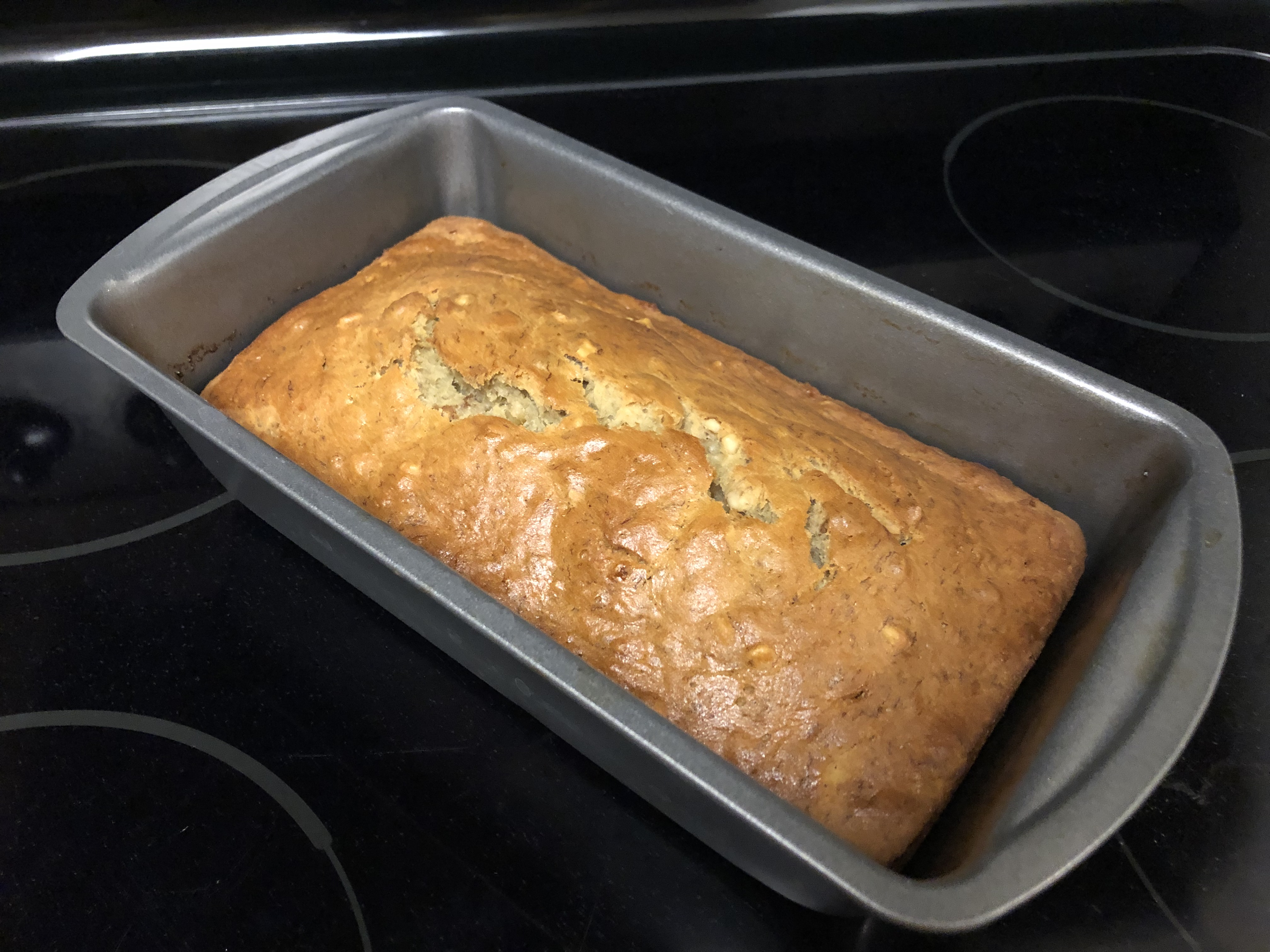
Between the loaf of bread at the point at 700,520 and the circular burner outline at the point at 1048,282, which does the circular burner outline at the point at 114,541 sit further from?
the circular burner outline at the point at 1048,282

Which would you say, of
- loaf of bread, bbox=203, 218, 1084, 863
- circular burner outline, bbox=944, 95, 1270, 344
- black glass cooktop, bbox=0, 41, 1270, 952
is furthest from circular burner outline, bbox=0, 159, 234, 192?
circular burner outline, bbox=944, 95, 1270, 344

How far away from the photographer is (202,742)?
874 millimetres

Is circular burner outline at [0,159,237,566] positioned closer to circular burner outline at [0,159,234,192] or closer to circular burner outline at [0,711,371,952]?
circular burner outline at [0,711,371,952]

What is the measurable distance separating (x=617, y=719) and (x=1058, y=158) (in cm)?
154

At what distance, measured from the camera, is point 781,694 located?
802 mm

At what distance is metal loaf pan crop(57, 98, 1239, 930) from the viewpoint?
621mm

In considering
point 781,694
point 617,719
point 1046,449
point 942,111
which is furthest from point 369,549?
point 942,111

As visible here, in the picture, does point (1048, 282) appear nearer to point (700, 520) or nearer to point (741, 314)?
point (741, 314)

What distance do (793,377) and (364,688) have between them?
2.31 ft

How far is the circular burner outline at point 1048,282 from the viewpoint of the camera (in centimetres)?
132

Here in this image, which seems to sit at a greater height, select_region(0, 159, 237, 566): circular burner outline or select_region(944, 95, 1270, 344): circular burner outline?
select_region(944, 95, 1270, 344): circular burner outline

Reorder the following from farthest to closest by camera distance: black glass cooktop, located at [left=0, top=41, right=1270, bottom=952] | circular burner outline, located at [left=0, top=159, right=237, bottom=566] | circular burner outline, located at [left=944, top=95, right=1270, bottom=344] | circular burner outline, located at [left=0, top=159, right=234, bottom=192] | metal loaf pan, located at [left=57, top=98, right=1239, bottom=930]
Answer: circular burner outline, located at [left=0, top=159, right=234, bottom=192] < circular burner outline, located at [left=944, top=95, right=1270, bottom=344] < circular burner outline, located at [left=0, top=159, right=237, bottom=566] < black glass cooktop, located at [left=0, top=41, right=1270, bottom=952] < metal loaf pan, located at [left=57, top=98, right=1239, bottom=930]

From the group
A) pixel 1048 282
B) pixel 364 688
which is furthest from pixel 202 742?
pixel 1048 282

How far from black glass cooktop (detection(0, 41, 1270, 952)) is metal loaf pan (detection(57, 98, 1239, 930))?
0.08 metres
